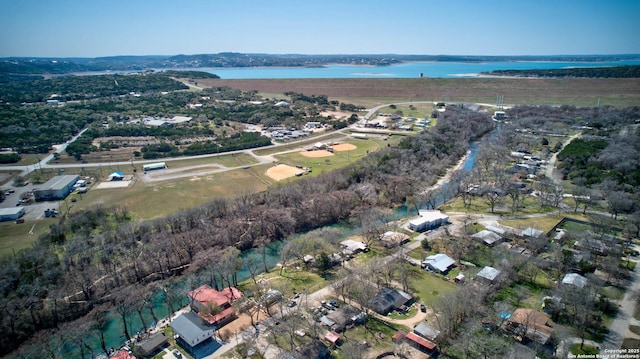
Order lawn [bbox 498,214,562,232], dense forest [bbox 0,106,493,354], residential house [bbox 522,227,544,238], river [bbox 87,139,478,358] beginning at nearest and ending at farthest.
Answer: river [bbox 87,139,478,358]
dense forest [bbox 0,106,493,354]
residential house [bbox 522,227,544,238]
lawn [bbox 498,214,562,232]

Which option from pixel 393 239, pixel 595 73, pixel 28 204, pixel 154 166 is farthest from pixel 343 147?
pixel 595 73

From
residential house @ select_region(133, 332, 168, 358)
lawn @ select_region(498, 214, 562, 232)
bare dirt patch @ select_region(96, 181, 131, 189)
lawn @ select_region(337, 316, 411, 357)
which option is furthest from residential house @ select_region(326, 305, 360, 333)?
bare dirt patch @ select_region(96, 181, 131, 189)

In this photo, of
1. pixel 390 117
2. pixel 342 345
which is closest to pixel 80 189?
pixel 342 345

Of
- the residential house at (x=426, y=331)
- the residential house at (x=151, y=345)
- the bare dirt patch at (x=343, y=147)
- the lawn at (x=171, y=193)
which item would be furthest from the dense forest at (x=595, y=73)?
the residential house at (x=151, y=345)

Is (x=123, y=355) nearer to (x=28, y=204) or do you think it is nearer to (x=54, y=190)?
(x=54, y=190)

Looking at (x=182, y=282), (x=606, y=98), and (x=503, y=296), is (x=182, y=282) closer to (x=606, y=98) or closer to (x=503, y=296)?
(x=503, y=296)

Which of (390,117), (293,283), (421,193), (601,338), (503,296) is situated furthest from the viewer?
(390,117)

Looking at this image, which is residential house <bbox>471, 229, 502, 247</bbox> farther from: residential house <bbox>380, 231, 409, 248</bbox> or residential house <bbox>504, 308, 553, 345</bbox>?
residential house <bbox>504, 308, 553, 345</bbox>

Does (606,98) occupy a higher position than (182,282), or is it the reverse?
(606,98)
